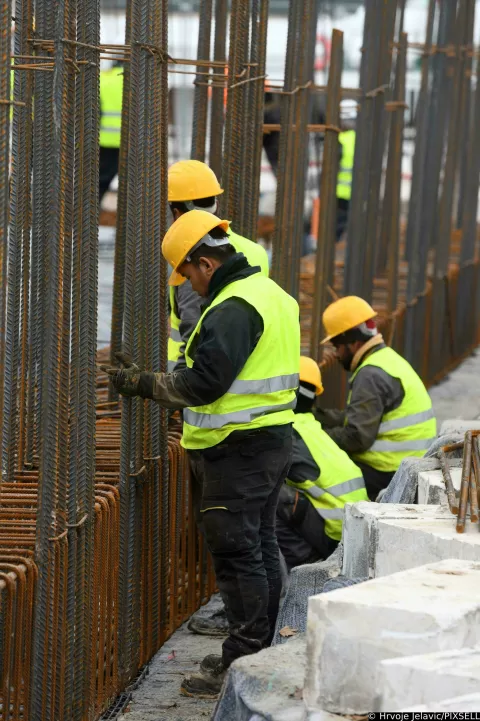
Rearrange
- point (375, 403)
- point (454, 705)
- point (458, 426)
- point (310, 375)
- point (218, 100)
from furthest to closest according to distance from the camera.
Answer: point (218, 100), point (375, 403), point (458, 426), point (310, 375), point (454, 705)

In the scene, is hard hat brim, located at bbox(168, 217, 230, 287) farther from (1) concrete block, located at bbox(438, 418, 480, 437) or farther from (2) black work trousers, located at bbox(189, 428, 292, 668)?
(1) concrete block, located at bbox(438, 418, 480, 437)

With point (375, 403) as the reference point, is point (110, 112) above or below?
above

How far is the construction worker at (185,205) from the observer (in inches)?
268

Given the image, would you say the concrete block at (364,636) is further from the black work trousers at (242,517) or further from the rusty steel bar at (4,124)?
the black work trousers at (242,517)

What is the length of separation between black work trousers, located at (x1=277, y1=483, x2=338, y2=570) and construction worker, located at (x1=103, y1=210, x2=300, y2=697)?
107 centimetres

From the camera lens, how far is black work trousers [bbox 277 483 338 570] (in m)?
7.06

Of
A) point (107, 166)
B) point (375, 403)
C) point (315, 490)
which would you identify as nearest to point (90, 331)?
point (315, 490)

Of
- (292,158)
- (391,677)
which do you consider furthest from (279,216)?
(391,677)

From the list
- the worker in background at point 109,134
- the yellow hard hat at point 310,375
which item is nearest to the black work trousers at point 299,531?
the yellow hard hat at point 310,375

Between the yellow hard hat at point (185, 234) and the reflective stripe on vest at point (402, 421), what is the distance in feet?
8.54

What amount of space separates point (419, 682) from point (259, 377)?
6.95 feet

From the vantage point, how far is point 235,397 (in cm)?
572

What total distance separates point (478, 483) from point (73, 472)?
1585 millimetres

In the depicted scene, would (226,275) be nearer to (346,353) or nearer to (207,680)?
(207,680)
